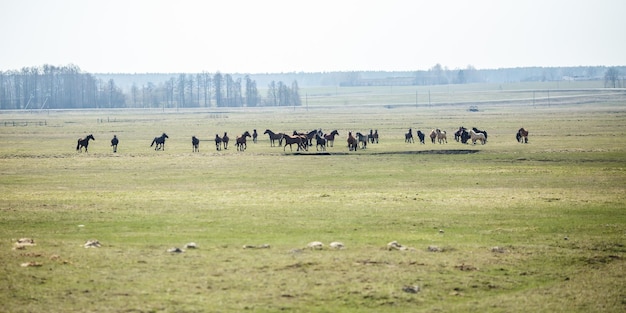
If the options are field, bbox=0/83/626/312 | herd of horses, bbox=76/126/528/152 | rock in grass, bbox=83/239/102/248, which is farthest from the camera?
herd of horses, bbox=76/126/528/152

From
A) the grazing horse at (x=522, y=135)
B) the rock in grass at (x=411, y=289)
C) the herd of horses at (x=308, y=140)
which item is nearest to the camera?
the rock in grass at (x=411, y=289)

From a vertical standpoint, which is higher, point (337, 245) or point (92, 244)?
point (92, 244)

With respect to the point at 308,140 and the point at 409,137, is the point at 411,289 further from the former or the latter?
the point at 409,137

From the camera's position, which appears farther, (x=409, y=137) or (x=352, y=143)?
(x=409, y=137)

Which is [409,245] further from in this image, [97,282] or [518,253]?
[97,282]

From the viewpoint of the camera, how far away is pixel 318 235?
68.5 ft

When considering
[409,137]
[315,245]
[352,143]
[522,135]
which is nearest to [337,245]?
[315,245]

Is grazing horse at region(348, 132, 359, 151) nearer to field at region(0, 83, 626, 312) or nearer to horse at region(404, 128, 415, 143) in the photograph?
horse at region(404, 128, 415, 143)

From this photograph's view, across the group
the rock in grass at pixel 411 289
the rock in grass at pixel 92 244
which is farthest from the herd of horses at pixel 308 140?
the rock in grass at pixel 411 289

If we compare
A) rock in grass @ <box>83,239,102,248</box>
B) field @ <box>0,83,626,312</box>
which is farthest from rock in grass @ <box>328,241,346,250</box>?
rock in grass @ <box>83,239,102,248</box>

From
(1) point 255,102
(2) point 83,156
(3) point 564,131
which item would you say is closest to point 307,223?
(2) point 83,156

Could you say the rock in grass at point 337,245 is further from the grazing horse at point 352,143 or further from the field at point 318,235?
the grazing horse at point 352,143

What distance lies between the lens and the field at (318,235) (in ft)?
50.1

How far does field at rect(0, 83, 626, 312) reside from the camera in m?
15.3
